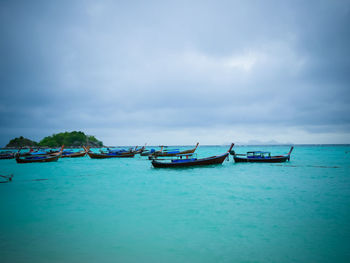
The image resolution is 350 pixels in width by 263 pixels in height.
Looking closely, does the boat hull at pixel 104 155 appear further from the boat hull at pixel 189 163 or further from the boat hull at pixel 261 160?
the boat hull at pixel 261 160

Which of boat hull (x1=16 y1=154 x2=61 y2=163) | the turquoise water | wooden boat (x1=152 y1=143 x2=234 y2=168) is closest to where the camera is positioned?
the turquoise water

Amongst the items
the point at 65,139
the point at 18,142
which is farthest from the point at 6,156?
the point at 18,142

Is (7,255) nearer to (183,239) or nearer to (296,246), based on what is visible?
(183,239)

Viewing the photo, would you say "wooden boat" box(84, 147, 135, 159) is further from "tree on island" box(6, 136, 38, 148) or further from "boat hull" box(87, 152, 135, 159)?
"tree on island" box(6, 136, 38, 148)

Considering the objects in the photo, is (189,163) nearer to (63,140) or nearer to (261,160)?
(261,160)

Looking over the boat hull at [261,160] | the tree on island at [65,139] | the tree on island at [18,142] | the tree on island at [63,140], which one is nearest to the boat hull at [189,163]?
the boat hull at [261,160]

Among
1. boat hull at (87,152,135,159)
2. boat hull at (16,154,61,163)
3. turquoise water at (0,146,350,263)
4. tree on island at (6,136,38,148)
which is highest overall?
tree on island at (6,136,38,148)

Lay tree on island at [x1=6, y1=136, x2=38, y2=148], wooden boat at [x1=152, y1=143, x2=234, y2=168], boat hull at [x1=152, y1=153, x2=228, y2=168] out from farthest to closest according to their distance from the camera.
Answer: tree on island at [x1=6, y1=136, x2=38, y2=148] → boat hull at [x1=152, y1=153, x2=228, y2=168] → wooden boat at [x1=152, y1=143, x2=234, y2=168]

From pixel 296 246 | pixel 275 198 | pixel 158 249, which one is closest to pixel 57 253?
pixel 158 249

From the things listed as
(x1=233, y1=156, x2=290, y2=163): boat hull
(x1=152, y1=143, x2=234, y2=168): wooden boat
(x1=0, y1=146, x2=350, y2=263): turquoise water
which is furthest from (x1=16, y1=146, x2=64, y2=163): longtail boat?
(x1=233, y1=156, x2=290, y2=163): boat hull

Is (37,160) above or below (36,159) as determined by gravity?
below

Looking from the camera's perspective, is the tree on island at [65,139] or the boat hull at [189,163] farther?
the tree on island at [65,139]

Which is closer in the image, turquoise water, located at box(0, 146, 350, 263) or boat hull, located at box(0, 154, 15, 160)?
turquoise water, located at box(0, 146, 350, 263)

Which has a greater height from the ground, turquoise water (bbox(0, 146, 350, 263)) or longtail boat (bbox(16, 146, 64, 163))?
longtail boat (bbox(16, 146, 64, 163))
